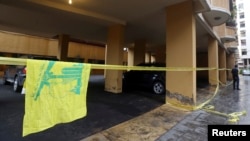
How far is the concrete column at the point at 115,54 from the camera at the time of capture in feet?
26.7

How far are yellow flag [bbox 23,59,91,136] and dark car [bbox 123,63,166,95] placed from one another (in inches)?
241

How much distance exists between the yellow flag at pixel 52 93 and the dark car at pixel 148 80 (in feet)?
20.1

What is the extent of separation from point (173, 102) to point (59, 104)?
4518 millimetres

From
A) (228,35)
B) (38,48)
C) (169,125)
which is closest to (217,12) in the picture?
(169,125)

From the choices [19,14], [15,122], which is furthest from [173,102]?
[19,14]

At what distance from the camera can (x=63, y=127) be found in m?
3.57

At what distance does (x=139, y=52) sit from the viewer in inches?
476

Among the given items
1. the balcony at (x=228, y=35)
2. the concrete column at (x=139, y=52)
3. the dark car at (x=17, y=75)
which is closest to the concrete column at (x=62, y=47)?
the dark car at (x=17, y=75)

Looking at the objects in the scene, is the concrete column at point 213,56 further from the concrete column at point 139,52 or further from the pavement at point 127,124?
the pavement at point 127,124

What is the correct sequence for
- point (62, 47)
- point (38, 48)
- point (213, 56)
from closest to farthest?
point (213, 56), point (62, 47), point (38, 48)

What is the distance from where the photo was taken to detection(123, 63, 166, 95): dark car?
7.98m

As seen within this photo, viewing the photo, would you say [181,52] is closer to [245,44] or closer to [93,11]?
[93,11]

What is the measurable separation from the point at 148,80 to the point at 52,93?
6.91 m

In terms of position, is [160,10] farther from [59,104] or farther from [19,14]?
[19,14]
